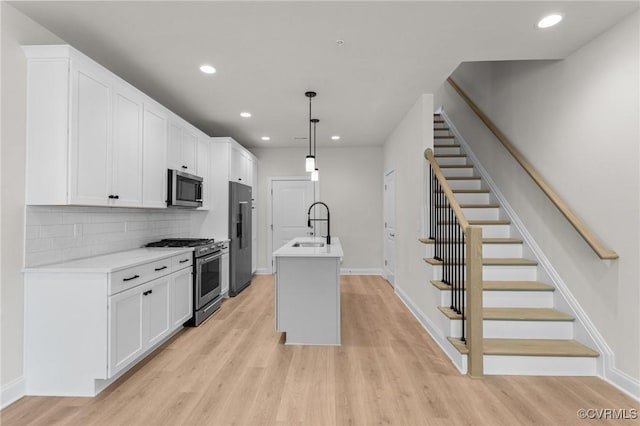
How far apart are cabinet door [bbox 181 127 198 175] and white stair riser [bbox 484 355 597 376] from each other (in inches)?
150

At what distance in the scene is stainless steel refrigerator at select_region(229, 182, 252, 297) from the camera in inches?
186

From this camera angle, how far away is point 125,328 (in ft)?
7.71

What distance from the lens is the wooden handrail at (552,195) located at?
2325mm

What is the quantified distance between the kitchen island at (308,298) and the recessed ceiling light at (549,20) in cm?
241

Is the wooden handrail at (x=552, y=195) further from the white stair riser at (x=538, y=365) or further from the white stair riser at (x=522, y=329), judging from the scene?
the white stair riser at (x=538, y=365)

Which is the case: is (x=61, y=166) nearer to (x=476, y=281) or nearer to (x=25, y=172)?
(x=25, y=172)

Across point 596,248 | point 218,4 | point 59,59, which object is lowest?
point 596,248

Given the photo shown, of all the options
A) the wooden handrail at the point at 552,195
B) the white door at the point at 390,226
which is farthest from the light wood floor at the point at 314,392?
the white door at the point at 390,226

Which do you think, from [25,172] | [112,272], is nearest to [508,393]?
[112,272]

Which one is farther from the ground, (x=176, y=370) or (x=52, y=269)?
(x=52, y=269)

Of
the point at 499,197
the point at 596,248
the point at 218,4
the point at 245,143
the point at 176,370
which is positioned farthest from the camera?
the point at 245,143

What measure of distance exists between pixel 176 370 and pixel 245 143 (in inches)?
174

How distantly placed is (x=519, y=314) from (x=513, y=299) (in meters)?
0.21

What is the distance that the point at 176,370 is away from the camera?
8.32ft
